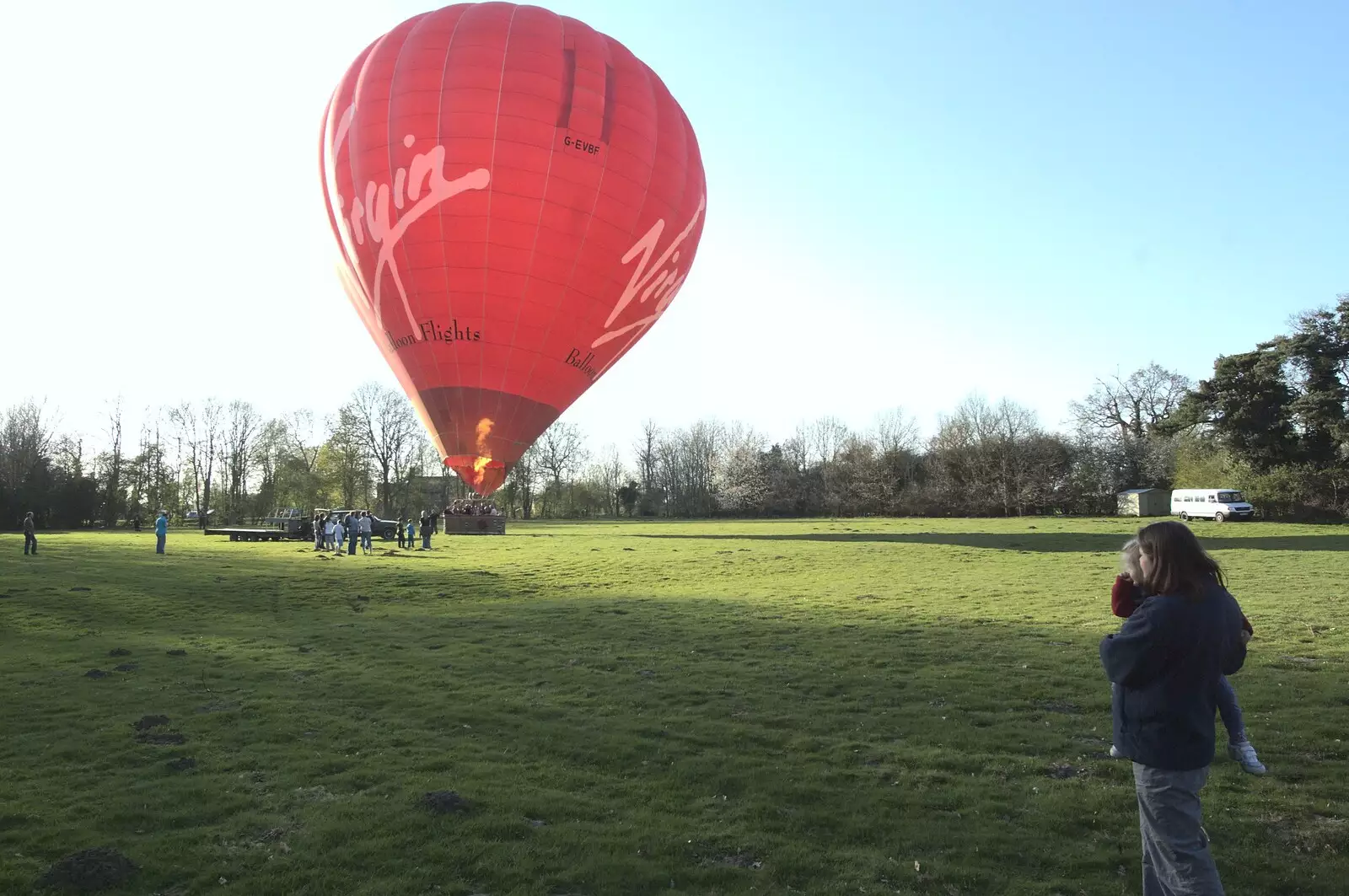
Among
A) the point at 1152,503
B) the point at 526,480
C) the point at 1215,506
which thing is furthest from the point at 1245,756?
the point at 526,480

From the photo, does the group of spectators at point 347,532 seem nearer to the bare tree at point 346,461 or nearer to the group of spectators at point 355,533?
the group of spectators at point 355,533

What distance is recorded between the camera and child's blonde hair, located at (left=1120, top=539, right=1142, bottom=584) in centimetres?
380

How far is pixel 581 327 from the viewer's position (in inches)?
969

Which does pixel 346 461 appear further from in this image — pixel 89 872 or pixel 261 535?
pixel 89 872

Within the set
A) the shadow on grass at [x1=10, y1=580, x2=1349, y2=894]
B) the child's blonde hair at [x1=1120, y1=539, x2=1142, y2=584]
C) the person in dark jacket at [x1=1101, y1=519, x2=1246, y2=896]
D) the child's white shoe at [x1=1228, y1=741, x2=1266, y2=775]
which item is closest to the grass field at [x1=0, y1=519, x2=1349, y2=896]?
the shadow on grass at [x1=10, y1=580, x2=1349, y2=894]

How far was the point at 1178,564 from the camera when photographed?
362 cm

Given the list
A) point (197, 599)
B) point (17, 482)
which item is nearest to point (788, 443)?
point (17, 482)

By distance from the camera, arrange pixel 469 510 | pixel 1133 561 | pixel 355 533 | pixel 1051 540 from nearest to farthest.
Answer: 1. pixel 1133 561
2. pixel 355 533
3. pixel 1051 540
4. pixel 469 510

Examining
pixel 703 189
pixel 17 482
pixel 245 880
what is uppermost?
pixel 703 189

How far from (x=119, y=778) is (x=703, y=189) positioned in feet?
77.5

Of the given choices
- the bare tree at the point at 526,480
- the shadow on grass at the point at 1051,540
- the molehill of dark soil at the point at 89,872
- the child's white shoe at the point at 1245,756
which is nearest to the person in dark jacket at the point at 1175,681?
the child's white shoe at the point at 1245,756

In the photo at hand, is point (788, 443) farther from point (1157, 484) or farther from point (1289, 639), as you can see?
point (1289, 639)

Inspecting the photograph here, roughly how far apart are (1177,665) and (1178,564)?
0.44 m

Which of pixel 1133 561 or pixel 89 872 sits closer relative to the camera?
pixel 1133 561
